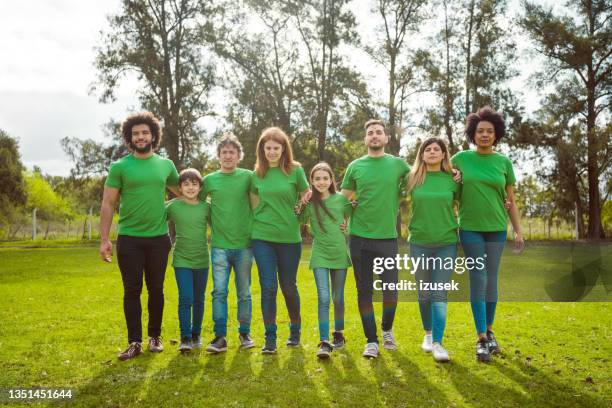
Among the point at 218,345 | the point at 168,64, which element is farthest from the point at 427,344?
the point at 168,64

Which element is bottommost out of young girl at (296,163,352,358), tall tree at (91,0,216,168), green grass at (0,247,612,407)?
green grass at (0,247,612,407)

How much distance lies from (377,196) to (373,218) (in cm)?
22

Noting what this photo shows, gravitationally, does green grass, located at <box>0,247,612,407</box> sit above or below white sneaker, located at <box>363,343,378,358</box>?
below

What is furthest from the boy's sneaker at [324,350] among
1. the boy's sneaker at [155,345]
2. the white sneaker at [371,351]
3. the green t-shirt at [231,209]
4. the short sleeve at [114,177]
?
the short sleeve at [114,177]

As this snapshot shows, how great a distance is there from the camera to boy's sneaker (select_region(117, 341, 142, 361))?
545 centimetres

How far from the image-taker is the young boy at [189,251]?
18.8 feet

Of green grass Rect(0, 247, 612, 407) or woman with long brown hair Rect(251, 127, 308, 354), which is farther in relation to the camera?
woman with long brown hair Rect(251, 127, 308, 354)

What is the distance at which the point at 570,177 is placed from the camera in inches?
1171

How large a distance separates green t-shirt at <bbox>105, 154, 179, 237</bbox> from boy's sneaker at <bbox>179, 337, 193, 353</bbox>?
1.15 metres

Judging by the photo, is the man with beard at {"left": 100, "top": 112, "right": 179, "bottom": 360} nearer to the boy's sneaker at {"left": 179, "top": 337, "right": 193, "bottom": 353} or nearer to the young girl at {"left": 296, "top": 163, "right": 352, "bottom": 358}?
the boy's sneaker at {"left": 179, "top": 337, "right": 193, "bottom": 353}

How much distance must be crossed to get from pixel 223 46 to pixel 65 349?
24.0m

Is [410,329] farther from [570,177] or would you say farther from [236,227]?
[570,177]

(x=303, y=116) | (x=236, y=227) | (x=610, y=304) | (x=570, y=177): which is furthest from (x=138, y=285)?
(x=570, y=177)

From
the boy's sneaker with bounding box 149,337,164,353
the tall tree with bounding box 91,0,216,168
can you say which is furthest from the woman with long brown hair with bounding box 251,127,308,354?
the tall tree with bounding box 91,0,216,168
